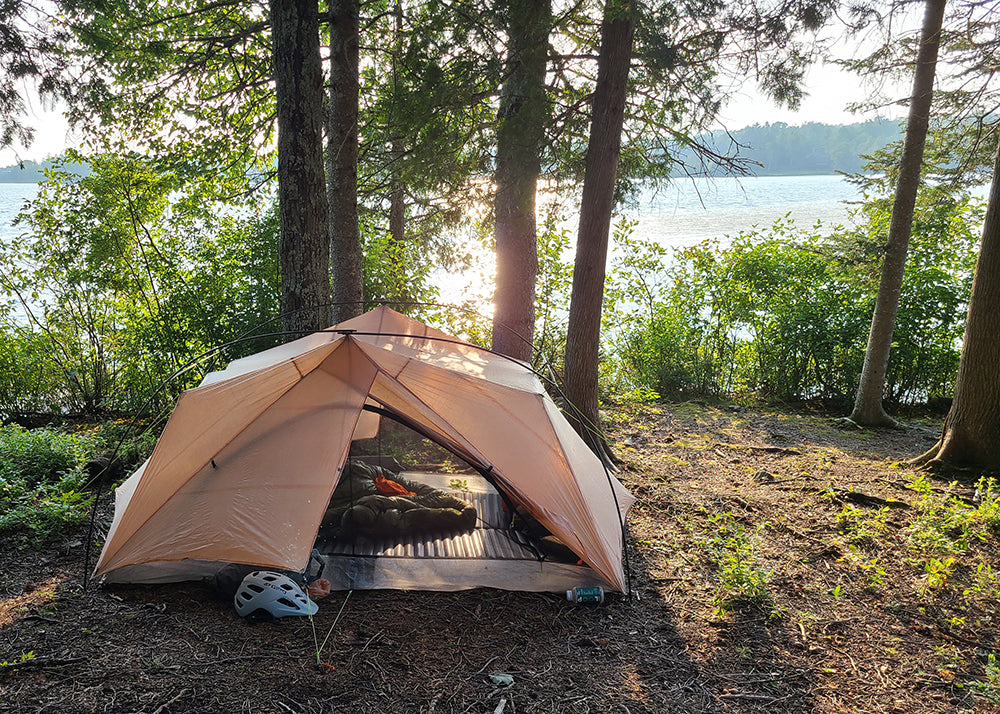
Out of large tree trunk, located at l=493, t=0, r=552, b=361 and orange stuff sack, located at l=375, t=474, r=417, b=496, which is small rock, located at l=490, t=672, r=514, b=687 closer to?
orange stuff sack, located at l=375, t=474, r=417, b=496

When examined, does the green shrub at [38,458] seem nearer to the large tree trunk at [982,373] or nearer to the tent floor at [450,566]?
the tent floor at [450,566]

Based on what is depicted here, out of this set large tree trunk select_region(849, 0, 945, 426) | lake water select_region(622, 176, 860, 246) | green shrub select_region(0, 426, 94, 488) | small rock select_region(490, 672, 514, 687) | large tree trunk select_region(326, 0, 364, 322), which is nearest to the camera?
small rock select_region(490, 672, 514, 687)

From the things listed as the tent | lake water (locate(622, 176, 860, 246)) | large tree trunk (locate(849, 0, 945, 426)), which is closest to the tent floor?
the tent

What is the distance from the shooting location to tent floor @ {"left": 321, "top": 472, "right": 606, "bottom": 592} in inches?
152

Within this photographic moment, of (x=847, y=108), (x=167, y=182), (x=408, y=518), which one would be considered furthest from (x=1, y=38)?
(x=847, y=108)

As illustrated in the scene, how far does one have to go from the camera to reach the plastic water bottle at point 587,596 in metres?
3.67

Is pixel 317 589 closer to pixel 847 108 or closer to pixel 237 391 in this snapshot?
pixel 237 391

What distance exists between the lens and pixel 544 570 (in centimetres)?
402

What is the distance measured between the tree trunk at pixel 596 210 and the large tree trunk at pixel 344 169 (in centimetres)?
233

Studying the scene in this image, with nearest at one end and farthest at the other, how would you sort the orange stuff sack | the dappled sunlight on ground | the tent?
the dappled sunlight on ground → the tent → the orange stuff sack

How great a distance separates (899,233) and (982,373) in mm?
2553

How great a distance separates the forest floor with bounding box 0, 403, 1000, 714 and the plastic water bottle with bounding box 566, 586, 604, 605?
0.06m

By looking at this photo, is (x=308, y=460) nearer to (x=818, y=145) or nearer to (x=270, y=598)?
(x=270, y=598)

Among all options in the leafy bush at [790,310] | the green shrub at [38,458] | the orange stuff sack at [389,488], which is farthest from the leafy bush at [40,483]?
the leafy bush at [790,310]
